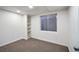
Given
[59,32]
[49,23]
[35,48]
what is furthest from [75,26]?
[49,23]

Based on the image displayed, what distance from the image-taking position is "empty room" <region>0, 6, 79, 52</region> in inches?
128

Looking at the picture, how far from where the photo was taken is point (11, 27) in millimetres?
4312

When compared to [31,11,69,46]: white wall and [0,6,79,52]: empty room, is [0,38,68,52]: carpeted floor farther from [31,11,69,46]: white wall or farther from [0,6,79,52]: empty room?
[31,11,69,46]: white wall

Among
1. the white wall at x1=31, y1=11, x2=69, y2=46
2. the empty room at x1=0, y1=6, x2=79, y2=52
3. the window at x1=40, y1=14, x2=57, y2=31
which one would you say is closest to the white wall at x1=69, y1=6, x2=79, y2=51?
the empty room at x1=0, y1=6, x2=79, y2=52

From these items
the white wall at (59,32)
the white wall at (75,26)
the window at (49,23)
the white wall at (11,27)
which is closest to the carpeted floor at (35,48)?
the white wall at (59,32)

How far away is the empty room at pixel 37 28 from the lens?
10.7 feet

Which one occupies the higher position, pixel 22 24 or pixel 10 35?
pixel 22 24

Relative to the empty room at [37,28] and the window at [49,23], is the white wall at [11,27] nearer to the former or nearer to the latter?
the empty room at [37,28]

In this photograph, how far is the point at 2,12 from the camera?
3.68m

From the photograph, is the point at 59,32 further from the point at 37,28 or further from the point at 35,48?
the point at 37,28
